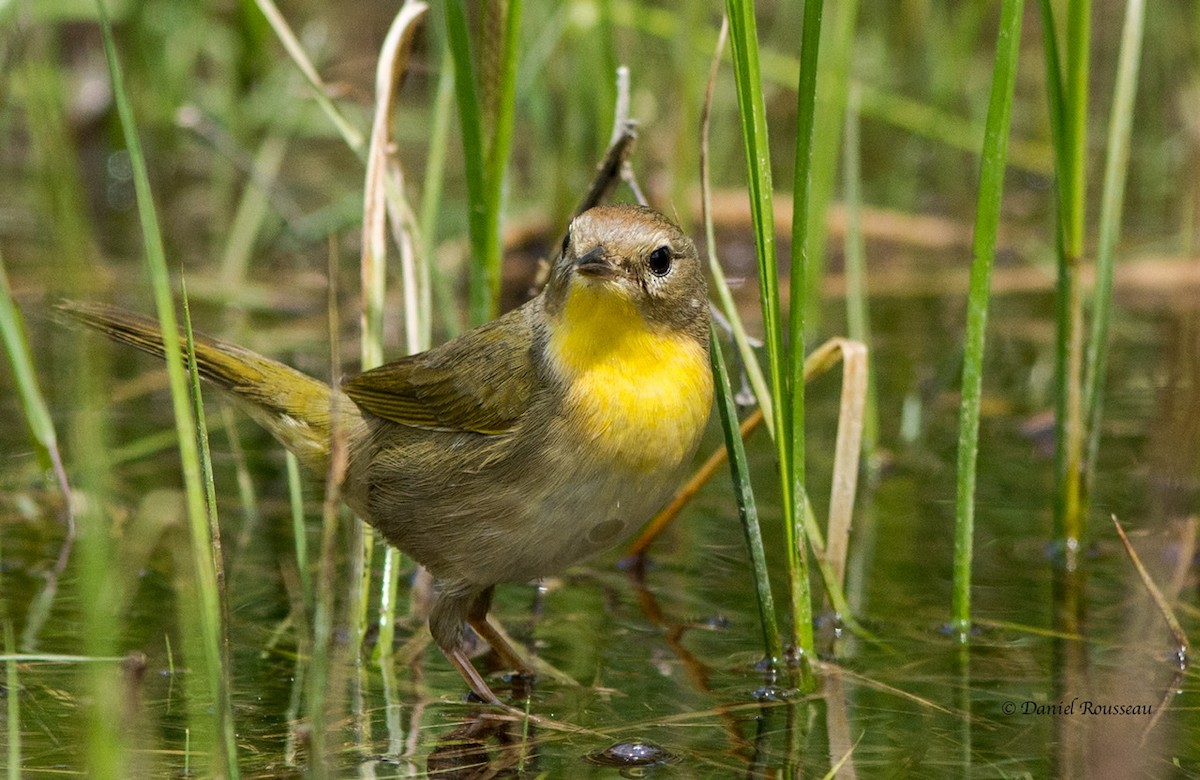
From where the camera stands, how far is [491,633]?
403cm

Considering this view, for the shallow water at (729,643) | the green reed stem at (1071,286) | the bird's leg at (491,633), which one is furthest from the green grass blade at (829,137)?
the bird's leg at (491,633)

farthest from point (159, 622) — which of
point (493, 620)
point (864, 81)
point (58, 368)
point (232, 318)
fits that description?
point (864, 81)

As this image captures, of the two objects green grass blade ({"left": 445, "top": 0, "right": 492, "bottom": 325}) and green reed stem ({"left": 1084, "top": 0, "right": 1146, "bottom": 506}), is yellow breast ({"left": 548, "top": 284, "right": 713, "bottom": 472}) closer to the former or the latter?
green grass blade ({"left": 445, "top": 0, "right": 492, "bottom": 325})

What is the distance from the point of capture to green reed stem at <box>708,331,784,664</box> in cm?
366

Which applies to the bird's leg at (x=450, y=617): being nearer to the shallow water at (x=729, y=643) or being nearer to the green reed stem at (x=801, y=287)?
the shallow water at (x=729, y=643)

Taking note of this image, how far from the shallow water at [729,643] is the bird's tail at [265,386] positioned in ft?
1.37

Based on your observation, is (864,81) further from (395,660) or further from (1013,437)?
(395,660)

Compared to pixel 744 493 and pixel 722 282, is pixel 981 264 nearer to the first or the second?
pixel 722 282

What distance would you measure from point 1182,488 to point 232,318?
4.17 metres

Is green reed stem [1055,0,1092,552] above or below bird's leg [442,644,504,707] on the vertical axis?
above

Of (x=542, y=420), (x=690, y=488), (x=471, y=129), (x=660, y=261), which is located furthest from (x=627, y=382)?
(x=690, y=488)

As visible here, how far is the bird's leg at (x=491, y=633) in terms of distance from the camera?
3.95 meters

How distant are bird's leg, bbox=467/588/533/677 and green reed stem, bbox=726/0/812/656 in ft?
2.41

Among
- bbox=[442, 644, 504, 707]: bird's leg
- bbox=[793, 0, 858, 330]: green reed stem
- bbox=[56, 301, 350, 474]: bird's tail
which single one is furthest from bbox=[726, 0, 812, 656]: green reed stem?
bbox=[793, 0, 858, 330]: green reed stem
